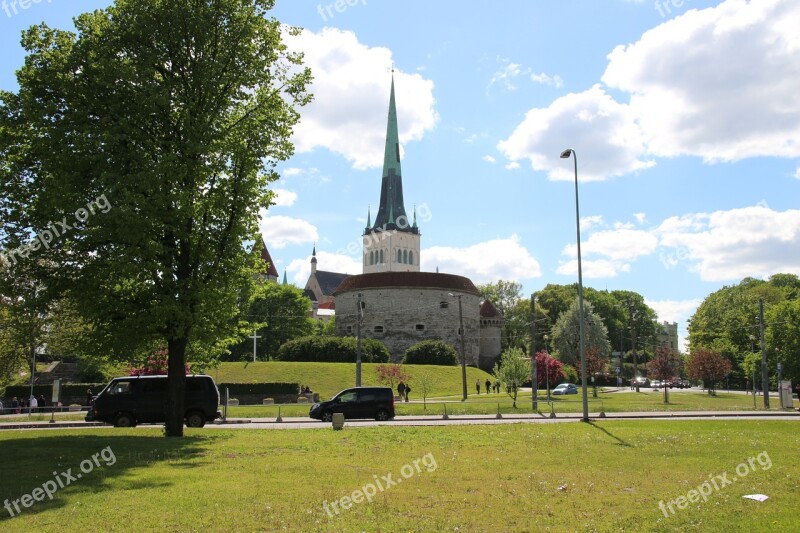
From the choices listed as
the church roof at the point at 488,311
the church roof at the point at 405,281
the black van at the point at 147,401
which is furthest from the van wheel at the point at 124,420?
the church roof at the point at 488,311

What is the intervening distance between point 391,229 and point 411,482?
12996 cm

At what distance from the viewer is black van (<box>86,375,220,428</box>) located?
25203 mm

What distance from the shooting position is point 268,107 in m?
21.1

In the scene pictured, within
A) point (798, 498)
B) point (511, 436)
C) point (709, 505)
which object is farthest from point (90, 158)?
point (798, 498)

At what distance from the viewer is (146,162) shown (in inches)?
709

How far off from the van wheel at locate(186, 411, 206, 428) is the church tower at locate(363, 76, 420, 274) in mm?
103589

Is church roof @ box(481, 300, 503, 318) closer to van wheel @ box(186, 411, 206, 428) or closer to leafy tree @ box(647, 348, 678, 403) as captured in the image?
leafy tree @ box(647, 348, 678, 403)

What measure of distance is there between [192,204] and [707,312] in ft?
334

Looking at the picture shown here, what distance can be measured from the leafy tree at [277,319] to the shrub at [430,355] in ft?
59.5

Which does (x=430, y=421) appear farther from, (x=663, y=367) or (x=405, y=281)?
(x=405, y=281)

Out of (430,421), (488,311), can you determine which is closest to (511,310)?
(488,311)

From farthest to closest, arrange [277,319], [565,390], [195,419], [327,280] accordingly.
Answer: [327,280], [277,319], [565,390], [195,419]

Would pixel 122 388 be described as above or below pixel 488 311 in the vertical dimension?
below

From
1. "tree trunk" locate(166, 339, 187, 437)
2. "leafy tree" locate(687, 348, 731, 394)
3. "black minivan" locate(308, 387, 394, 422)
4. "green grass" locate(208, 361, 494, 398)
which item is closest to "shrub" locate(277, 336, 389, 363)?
"green grass" locate(208, 361, 494, 398)
